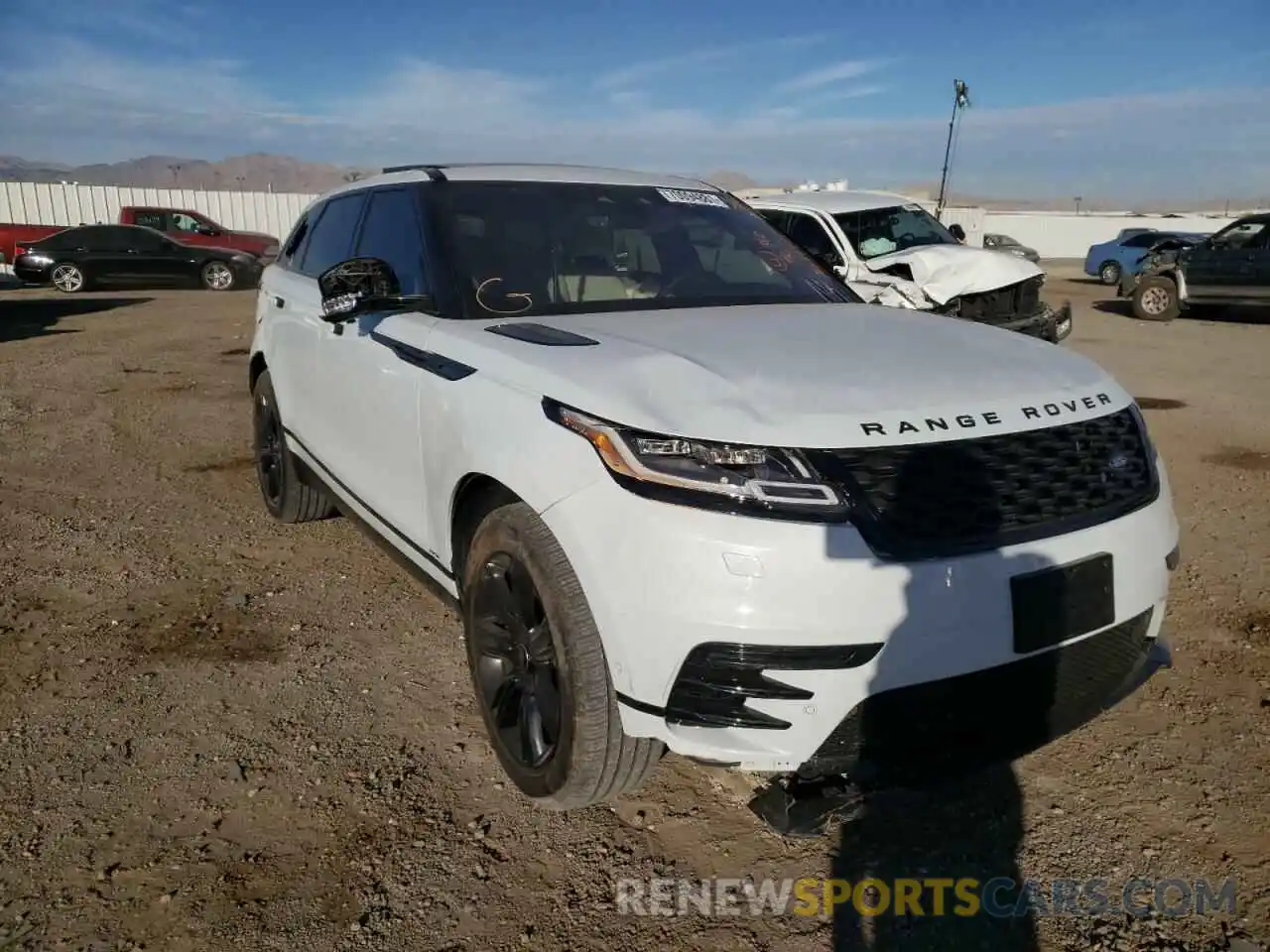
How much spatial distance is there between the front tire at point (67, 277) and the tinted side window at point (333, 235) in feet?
56.7

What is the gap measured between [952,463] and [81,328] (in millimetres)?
14096

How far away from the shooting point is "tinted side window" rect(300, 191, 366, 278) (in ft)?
13.8

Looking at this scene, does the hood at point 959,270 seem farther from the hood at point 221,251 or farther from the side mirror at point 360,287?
the hood at point 221,251

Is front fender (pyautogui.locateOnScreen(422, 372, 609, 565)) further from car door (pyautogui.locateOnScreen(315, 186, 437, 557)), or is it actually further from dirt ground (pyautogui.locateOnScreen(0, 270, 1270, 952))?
dirt ground (pyautogui.locateOnScreen(0, 270, 1270, 952))

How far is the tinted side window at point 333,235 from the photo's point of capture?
4195 millimetres

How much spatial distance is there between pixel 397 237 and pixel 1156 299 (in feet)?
53.1

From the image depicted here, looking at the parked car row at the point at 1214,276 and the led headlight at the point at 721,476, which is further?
the parked car row at the point at 1214,276

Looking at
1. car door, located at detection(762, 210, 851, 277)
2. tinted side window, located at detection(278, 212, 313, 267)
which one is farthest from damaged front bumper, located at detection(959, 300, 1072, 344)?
tinted side window, located at detection(278, 212, 313, 267)

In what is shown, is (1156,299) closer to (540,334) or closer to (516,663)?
(540,334)

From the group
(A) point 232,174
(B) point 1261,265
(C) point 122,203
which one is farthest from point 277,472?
(A) point 232,174

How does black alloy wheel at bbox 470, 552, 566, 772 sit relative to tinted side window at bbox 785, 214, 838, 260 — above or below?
below

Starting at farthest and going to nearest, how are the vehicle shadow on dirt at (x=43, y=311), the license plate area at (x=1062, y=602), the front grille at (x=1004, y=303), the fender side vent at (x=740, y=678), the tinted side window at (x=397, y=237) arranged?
the vehicle shadow on dirt at (x=43, y=311) → the front grille at (x=1004, y=303) → the tinted side window at (x=397, y=237) → the license plate area at (x=1062, y=602) → the fender side vent at (x=740, y=678)

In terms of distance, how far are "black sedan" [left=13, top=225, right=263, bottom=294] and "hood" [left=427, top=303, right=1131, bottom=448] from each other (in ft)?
62.3

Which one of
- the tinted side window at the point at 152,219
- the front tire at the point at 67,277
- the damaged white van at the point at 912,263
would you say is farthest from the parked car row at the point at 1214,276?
the tinted side window at the point at 152,219
